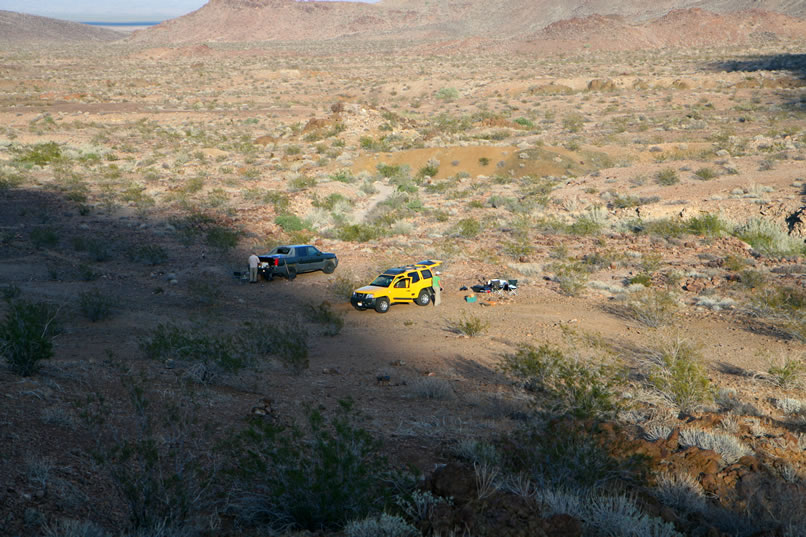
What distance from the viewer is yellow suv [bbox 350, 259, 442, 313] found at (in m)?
16.2

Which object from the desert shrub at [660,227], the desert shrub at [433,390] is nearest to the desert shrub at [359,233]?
the desert shrub at [660,227]

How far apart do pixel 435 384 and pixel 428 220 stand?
16.0m

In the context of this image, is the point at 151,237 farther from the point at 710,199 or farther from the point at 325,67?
the point at 325,67

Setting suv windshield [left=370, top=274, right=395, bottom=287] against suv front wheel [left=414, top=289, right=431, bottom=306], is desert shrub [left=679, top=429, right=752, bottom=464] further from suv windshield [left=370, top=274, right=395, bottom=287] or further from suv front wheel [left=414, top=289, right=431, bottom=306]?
suv windshield [left=370, top=274, right=395, bottom=287]

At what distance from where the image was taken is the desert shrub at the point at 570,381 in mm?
8688

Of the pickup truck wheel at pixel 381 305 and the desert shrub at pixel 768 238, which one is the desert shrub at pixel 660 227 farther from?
the pickup truck wheel at pixel 381 305

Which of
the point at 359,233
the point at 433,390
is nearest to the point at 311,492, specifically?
the point at 433,390

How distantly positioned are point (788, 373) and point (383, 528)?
8731mm

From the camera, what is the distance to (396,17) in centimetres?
16575

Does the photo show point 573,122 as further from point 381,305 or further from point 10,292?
point 10,292

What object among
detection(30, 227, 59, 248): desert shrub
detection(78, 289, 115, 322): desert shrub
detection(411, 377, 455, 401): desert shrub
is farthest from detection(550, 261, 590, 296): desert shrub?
detection(30, 227, 59, 248): desert shrub

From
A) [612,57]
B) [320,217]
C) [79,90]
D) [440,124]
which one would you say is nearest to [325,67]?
[79,90]

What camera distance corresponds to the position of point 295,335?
12.8 metres

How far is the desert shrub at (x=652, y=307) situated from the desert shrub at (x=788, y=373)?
132 inches
